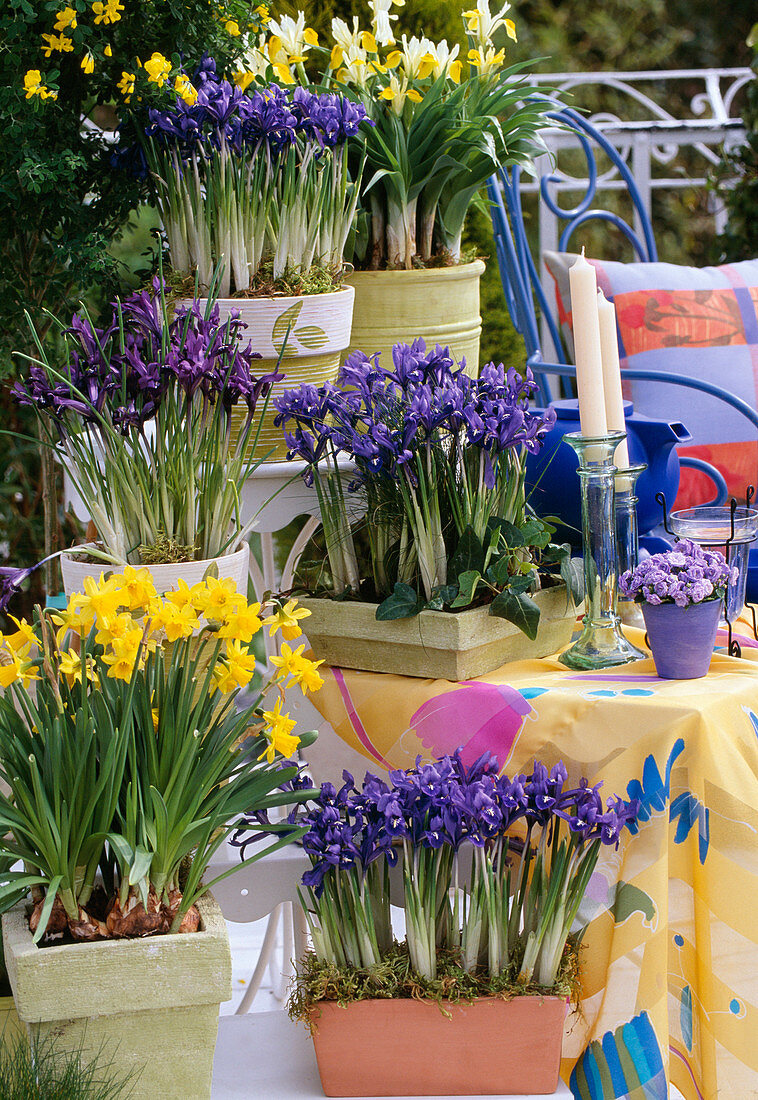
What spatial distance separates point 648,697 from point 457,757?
21 cm

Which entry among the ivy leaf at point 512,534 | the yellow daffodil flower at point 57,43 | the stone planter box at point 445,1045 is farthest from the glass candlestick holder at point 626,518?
the yellow daffodil flower at point 57,43

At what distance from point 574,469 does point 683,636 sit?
36 cm

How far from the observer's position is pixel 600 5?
5750 mm

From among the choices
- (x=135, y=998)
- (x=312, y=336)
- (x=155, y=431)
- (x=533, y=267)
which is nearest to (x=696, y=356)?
(x=533, y=267)

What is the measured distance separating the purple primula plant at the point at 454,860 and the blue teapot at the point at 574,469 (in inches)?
18.1

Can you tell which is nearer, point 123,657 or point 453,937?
point 123,657

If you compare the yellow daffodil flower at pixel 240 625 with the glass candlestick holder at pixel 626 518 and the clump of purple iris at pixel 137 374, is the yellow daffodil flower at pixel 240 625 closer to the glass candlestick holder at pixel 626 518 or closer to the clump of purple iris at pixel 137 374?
the clump of purple iris at pixel 137 374

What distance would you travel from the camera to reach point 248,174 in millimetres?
1499

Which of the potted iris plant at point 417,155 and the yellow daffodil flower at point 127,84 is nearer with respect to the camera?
the yellow daffodil flower at point 127,84

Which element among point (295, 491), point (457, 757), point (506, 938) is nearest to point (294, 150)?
point (295, 491)

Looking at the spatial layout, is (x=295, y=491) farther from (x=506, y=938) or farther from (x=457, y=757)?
(x=506, y=938)

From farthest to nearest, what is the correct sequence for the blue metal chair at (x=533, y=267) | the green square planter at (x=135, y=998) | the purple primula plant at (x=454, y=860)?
the blue metal chair at (x=533, y=267) → the purple primula plant at (x=454, y=860) → the green square planter at (x=135, y=998)

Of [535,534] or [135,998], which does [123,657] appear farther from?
[535,534]

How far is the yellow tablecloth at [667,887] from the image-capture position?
3.81 ft
